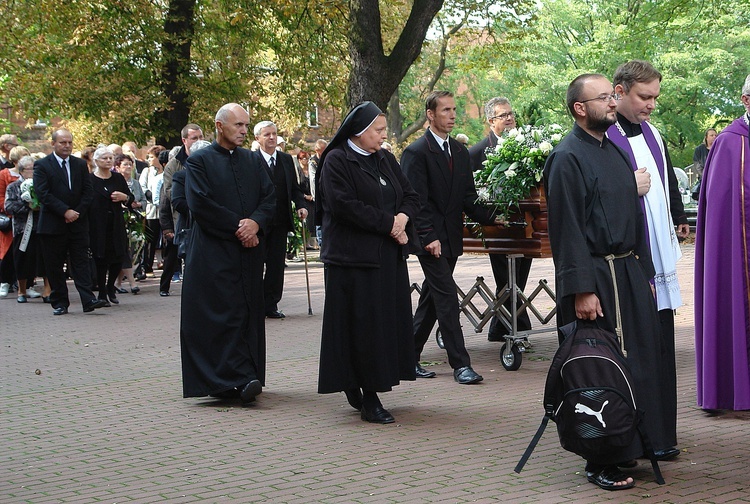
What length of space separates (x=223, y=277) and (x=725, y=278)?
11.9 feet

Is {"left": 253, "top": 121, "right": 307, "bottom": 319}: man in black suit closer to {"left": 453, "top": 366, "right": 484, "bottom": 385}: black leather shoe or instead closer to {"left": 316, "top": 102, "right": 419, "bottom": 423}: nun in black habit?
{"left": 453, "top": 366, "right": 484, "bottom": 385}: black leather shoe

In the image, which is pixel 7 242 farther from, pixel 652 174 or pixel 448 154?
pixel 652 174

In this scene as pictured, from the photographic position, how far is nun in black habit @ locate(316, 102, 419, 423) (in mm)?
7672

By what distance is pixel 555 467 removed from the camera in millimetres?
6320

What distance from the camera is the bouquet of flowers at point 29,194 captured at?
15.7m

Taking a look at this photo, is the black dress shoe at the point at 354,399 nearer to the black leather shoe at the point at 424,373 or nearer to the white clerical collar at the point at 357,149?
the black leather shoe at the point at 424,373

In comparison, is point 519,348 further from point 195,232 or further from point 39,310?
point 39,310

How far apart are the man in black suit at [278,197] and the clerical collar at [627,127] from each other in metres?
6.55

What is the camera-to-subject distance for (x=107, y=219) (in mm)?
15562

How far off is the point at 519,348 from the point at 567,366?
12.9 feet

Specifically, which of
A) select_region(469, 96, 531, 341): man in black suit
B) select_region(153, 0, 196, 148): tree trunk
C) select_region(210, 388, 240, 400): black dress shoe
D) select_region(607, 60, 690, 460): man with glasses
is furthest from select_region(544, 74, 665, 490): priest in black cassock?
select_region(153, 0, 196, 148): tree trunk

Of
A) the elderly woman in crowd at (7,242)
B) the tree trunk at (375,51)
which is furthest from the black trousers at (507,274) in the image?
the elderly woman in crowd at (7,242)

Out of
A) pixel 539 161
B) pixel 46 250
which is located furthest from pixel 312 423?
pixel 46 250

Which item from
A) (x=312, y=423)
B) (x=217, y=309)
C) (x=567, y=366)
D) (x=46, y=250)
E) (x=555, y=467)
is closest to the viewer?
(x=567, y=366)
